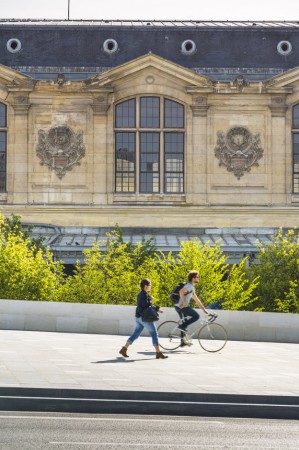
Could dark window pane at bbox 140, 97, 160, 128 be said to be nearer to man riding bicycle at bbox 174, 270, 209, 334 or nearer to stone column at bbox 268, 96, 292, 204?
stone column at bbox 268, 96, 292, 204

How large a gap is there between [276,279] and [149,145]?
70.2 ft

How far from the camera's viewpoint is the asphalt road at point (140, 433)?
50.1ft

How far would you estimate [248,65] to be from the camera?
62.3 meters

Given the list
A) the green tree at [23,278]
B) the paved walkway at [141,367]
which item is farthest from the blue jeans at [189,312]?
the green tree at [23,278]

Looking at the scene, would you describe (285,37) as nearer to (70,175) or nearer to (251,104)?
(251,104)

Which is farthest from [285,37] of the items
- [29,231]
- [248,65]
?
[29,231]

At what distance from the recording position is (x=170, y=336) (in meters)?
29.4

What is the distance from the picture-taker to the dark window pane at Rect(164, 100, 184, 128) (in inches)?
2419

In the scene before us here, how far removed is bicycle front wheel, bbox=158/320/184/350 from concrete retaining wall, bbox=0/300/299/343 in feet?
6.08

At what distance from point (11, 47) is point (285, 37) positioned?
48.6 feet

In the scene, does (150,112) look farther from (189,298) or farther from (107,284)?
(189,298)

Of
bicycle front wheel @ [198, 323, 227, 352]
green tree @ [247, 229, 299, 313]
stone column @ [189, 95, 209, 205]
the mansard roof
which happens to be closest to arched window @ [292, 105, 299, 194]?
the mansard roof

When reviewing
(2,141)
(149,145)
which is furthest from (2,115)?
(149,145)

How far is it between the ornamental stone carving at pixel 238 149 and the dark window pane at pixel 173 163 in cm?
201
